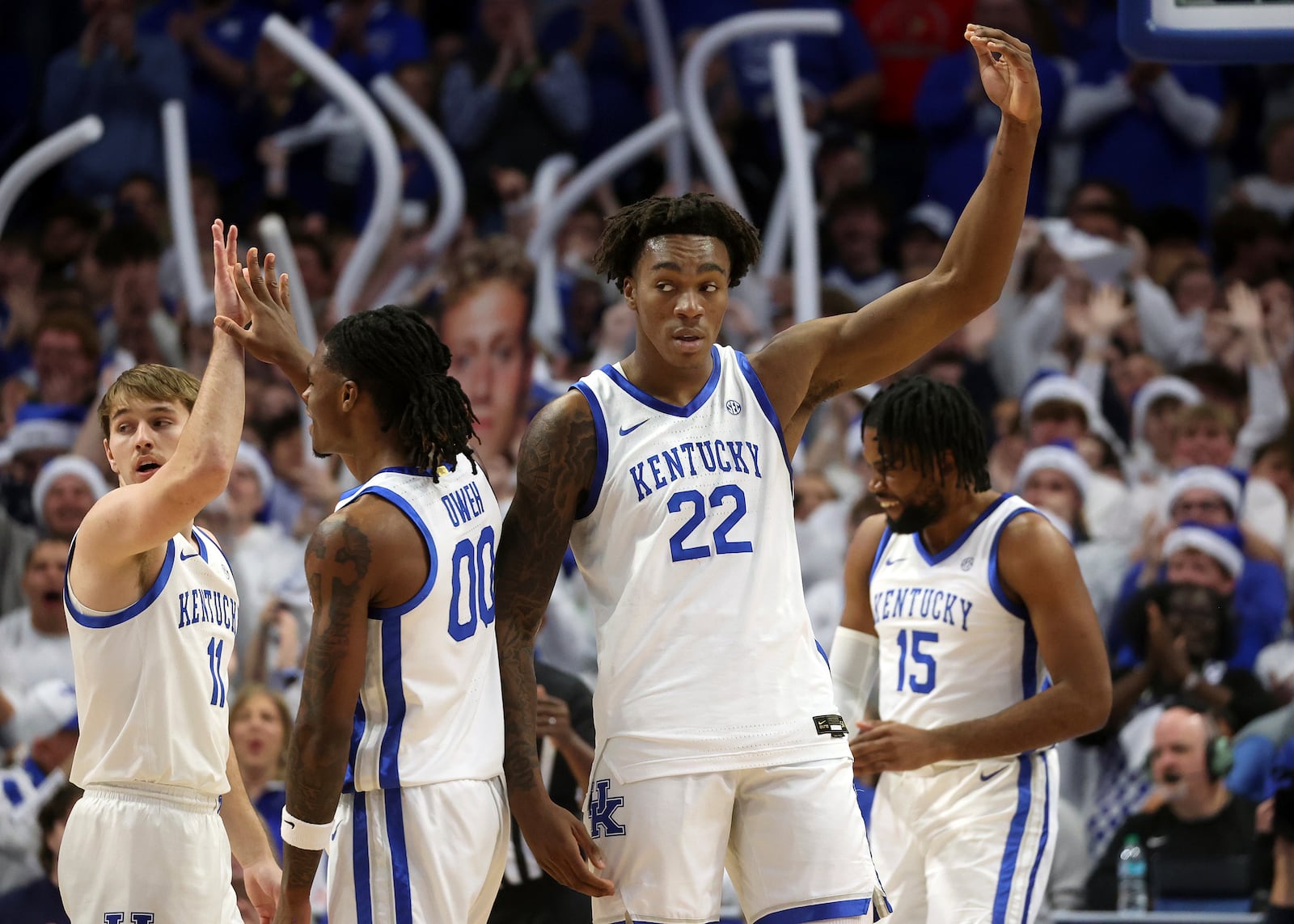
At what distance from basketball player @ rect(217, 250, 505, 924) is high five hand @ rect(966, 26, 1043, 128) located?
133 cm

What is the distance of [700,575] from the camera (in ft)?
11.3

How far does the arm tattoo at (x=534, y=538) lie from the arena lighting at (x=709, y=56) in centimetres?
610

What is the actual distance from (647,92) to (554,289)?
2.10 metres

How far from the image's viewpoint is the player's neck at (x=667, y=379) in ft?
11.8

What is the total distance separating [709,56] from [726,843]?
288 inches

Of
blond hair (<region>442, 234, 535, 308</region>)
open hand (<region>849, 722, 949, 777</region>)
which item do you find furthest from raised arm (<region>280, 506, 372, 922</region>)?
blond hair (<region>442, 234, 535, 308</region>)

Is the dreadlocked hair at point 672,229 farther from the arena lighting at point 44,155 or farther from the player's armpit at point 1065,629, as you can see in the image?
the arena lighting at point 44,155

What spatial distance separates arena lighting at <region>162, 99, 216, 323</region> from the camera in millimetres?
9219

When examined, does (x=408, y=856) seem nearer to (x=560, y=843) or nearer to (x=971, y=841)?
(x=560, y=843)

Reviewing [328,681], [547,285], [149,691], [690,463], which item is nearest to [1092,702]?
[690,463]

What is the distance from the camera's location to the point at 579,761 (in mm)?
4664

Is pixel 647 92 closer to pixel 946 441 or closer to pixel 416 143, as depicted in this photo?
pixel 416 143

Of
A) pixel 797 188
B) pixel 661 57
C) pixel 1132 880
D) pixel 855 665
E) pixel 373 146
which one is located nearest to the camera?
pixel 855 665

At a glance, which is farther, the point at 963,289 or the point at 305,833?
the point at 963,289
